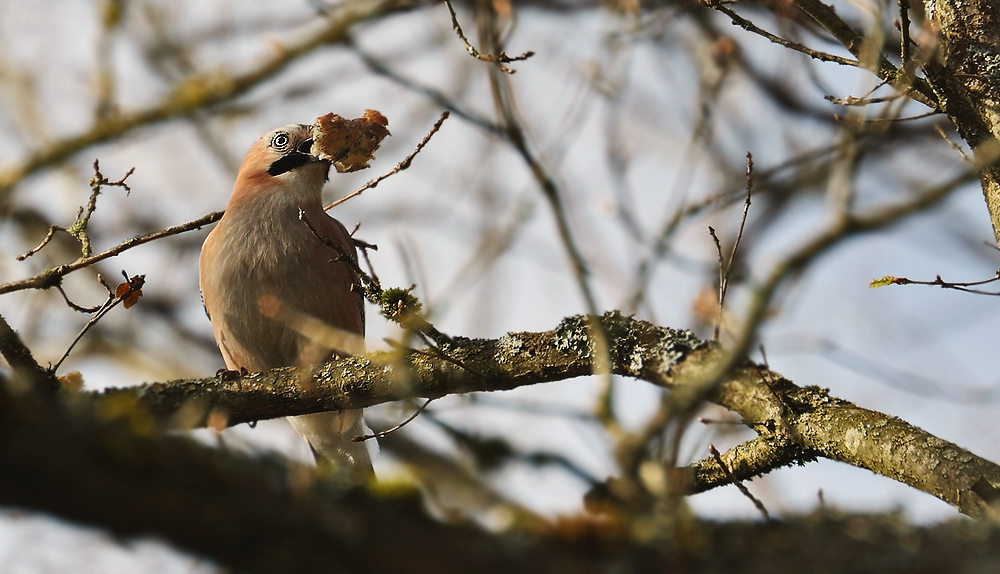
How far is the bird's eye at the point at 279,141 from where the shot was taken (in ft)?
25.5

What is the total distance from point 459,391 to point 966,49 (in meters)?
2.63

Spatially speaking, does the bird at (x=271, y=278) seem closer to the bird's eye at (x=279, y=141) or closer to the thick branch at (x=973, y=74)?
the bird's eye at (x=279, y=141)

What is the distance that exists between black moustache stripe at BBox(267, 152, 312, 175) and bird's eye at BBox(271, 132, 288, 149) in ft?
0.76

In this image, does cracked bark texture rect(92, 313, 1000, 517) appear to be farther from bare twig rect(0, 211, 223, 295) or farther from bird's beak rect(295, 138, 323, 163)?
bird's beak rect(295, 138, 323, 163)

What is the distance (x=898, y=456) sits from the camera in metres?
3.41

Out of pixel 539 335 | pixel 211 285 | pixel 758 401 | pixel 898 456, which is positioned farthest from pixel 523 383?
pixel 211 285

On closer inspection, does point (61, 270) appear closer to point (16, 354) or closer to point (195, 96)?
point (16, 354)

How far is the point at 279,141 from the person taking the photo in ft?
25.7

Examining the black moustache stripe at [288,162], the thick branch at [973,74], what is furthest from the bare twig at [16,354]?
the thick branch at [973,74]

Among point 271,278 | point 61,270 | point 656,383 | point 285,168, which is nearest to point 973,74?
point 656,383

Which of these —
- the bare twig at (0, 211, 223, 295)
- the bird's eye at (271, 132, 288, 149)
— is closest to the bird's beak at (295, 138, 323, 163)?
the bird's eye at (271, 132, 288, 149)

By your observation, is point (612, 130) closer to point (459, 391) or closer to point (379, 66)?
point (379, 66)

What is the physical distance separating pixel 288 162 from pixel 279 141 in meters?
0.44

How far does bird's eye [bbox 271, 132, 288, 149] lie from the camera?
25.5 ft
